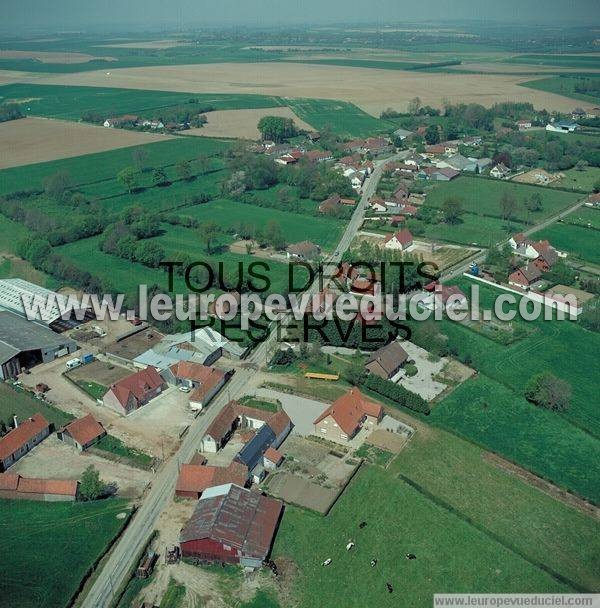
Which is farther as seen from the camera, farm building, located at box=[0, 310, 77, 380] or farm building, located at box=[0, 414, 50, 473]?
farm building, located at box=[0, 310, 77, 380]

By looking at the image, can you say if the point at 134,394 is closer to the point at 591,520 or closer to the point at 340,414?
the point at 340,414

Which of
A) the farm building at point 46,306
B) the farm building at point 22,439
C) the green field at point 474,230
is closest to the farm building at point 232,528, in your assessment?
the farm building at point 22,439

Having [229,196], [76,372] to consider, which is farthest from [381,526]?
[229,196]

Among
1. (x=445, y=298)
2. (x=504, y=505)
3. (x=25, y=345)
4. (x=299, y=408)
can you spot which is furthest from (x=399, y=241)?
(x=504, y=505)

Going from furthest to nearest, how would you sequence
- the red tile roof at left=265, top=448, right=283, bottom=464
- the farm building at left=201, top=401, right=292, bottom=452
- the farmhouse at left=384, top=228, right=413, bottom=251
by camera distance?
1. the farmhouse at left=384, top=228, right=413, bottom=251
2. the farm building at left=201, top=401, right=292, bottom=452
3. the red tile roof at left=265, top=448, right=283, bottom=464

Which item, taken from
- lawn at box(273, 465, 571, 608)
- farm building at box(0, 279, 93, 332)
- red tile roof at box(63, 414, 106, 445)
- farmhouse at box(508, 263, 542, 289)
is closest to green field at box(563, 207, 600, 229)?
farmhouse at box(508, 263, 542, 289)

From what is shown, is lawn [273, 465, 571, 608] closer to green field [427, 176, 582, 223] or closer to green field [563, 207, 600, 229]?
green field [563, 207, 600, 229]

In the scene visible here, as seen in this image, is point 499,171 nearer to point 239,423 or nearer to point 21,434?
point 239,423
